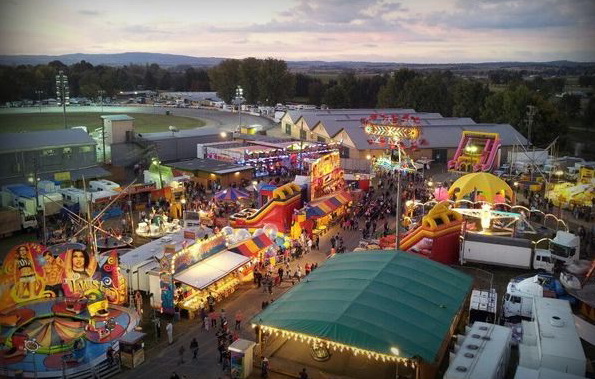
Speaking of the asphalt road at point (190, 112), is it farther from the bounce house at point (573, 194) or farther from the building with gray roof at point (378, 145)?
the bounce house at point (573, 194)

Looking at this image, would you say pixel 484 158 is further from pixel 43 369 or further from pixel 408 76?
pixel 408 76

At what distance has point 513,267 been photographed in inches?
951

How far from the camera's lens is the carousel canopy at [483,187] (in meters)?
29.6

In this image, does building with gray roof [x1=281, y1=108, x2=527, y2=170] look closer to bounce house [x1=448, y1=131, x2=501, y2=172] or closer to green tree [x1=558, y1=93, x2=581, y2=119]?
bounce house [x1=448, y1=131, x2=501, y2=172]

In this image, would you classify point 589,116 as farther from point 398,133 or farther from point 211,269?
point 211,269

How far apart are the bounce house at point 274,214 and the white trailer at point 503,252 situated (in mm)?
8560

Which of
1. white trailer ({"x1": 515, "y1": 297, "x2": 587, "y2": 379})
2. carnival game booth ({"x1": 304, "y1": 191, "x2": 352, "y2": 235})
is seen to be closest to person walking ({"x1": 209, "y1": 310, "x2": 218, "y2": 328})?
carnival game booth ({"x1": 304, "y1": 191, "x2": 352, "y2": 235})

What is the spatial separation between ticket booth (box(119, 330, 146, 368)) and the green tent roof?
3658mm

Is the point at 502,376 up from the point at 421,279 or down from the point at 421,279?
down

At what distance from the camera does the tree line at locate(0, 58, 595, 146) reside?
60.0 metres

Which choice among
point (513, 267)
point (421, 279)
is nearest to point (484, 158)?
point (513, 267)

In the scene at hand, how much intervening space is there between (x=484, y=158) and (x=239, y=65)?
206 ft

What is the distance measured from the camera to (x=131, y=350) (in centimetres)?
1603

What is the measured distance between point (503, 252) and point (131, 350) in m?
16.3
